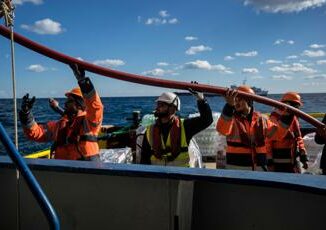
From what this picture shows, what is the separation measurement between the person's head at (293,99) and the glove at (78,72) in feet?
10.9

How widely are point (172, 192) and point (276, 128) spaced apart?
3138 mm

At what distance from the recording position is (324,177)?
204cm

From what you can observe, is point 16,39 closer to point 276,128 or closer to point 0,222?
point 0,222

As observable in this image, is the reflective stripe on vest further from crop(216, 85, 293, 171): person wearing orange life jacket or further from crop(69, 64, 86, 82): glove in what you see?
crop(69, 64, 86, 82): glove

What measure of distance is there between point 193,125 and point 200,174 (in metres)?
2.25

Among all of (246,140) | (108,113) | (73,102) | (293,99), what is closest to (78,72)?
(73,102)

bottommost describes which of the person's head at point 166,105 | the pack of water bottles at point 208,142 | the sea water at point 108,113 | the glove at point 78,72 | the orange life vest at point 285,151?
the sea water at point 108,113

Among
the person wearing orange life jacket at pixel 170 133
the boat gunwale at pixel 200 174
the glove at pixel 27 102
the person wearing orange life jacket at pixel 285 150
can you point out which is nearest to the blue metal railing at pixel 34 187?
the boat gunwale at pixel 200 174

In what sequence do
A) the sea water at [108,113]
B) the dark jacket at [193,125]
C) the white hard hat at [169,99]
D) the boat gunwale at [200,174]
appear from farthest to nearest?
the sea water at [108,113]
the white hard hat at [169,99]
the dark jacket at [193,125]
the boat gunwale at [200,174]

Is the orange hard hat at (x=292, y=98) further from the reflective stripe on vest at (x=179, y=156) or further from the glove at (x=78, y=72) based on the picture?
the glove at (x=78, y=72)

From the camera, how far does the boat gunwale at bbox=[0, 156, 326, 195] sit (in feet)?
6.50

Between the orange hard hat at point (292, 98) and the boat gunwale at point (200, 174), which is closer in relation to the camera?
the boat gunwale at point (200, 174)

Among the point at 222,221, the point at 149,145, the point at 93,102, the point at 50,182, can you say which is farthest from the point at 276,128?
the point at 50,182

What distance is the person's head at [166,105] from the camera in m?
4.50
